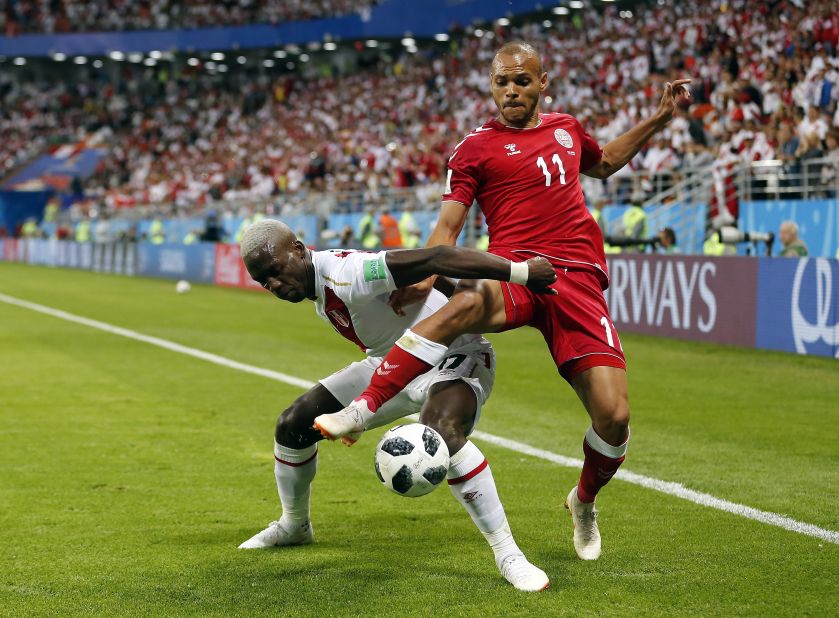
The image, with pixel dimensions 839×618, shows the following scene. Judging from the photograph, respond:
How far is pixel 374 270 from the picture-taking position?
16.3ft

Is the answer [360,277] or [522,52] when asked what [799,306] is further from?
[360,277]

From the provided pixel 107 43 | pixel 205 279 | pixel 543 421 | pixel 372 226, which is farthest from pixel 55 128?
pixel 543 421

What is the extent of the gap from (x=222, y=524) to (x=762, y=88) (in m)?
17.8

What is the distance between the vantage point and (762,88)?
71.2ft

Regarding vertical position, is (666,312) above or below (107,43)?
below

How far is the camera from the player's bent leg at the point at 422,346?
461 centimetres

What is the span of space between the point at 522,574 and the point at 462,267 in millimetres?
1316

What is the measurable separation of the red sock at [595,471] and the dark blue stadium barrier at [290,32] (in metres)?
29.5

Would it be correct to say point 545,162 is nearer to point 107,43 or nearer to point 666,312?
point 666,312

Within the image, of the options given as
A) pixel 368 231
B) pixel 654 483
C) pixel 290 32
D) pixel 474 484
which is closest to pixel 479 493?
pixel 474 484

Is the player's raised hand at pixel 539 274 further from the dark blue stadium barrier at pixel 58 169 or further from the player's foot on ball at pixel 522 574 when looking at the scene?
→ the dark blue stadium barrier at pixel 58 169

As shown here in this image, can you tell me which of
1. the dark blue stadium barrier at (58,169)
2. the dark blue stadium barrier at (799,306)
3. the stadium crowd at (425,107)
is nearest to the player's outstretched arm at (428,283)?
the dark blue stadium barrier at (799,306)

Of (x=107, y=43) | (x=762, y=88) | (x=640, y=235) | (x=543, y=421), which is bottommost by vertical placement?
(x=543, y=421)

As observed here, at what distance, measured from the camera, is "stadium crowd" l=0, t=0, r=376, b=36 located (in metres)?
56.7
